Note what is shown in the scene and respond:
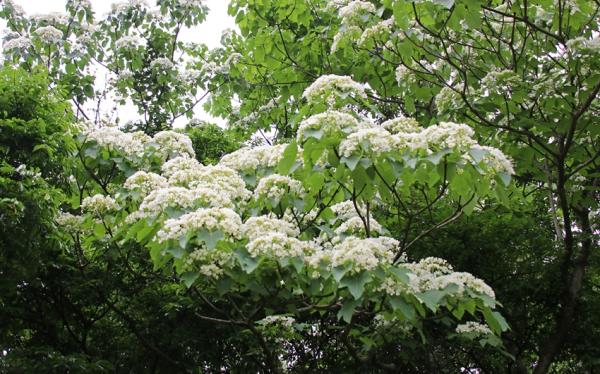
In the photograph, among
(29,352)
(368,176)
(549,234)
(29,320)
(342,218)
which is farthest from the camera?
(549,234)

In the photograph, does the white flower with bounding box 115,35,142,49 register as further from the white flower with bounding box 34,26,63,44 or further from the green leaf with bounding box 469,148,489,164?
the green leaf with bounding box 469,148,489,164

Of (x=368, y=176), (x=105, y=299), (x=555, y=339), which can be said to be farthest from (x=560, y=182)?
(x=105, y=299)

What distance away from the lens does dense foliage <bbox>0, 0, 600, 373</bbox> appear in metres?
2.90

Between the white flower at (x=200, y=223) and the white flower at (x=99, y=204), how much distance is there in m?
1.09

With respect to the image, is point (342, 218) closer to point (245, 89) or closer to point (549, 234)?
point (549, 234)

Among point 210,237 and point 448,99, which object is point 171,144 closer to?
point 210,237

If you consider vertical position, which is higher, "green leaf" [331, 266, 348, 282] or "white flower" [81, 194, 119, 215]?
"white flower" [81, 194, 119, 215]

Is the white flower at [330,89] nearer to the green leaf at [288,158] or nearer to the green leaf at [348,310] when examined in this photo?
the green leaf at [288,158]

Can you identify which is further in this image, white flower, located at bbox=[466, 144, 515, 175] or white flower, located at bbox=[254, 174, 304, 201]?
white flower, located at bbox=[254, 174, 304, 201]

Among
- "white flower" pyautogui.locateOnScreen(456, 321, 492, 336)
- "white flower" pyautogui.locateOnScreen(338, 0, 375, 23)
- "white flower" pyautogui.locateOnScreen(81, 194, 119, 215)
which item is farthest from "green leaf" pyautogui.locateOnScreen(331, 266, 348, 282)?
"white flower" pyautogui.locateOnScreen(338, 0, 375, 23)

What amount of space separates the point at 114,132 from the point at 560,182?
2867mm

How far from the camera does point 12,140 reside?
13.5 feet

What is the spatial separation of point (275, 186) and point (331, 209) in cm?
63

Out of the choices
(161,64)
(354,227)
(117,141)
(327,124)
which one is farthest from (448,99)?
(161,64)
